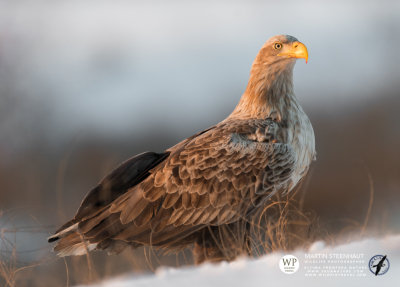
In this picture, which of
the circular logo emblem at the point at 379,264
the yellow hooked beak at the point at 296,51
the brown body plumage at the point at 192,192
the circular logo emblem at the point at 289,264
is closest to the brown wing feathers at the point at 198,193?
the brown body plumage at the point at 192,192

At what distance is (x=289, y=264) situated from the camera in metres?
4.90

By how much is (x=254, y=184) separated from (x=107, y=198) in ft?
4.82

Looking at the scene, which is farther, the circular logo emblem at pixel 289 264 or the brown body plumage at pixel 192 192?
the brown body plumage at pixel 192 192

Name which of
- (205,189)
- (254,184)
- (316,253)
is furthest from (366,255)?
(205,189)

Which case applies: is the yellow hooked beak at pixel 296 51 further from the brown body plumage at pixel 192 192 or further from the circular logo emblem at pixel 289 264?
the circular logo emblem at pixel 289 264

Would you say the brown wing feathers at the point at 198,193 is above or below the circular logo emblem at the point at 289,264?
above

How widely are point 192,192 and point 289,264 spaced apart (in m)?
1.29

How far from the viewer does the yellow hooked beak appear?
609 cm

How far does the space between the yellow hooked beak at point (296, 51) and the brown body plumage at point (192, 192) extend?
77 centimetres

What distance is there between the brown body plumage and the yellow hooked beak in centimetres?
77

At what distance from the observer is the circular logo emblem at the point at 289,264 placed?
481cm

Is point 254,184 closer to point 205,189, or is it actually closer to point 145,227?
point 205,189

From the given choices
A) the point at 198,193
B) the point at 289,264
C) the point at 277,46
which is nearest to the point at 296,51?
the point at 277,46

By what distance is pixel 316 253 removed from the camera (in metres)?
5.05
